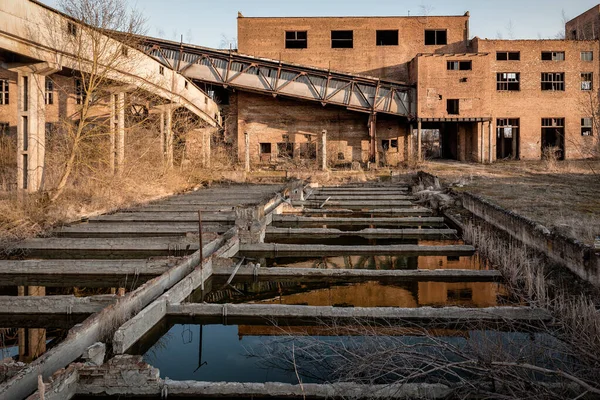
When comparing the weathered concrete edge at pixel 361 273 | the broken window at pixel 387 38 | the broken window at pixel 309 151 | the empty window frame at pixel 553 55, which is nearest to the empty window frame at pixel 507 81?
the empty window frame at pixel 553 55

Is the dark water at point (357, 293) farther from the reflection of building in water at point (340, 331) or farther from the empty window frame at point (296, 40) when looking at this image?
the empty window frame at point (296, 40)

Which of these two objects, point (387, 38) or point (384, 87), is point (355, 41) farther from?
point (384, 87)

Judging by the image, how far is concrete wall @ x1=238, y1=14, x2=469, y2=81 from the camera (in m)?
31.0

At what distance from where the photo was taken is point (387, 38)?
1275 inches

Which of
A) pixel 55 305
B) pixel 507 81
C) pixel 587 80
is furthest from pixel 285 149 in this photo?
pixel 55 305

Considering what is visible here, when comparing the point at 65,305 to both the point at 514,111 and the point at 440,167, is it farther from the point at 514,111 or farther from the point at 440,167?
the point at 514,111

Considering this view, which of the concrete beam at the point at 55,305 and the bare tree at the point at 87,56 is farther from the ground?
the bare tree at the point at 87,56

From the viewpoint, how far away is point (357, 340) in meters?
5.11

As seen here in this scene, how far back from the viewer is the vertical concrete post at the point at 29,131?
455 inches

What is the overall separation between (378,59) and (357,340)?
92.0 ft

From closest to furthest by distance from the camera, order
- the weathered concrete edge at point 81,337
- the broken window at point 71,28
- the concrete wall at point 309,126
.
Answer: the weathered concrete edge at point 81,337 < the broken window at point 71,28 < the concrete wall at point 309,126

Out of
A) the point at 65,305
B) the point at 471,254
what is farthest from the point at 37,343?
the point at 471,254

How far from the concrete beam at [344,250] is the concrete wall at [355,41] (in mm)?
23265

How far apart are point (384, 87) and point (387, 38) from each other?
206 inches
